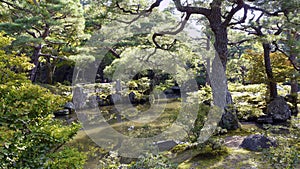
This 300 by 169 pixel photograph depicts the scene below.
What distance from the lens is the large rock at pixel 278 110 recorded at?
663cm

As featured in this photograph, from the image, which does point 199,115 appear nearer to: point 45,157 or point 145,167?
point 145,167

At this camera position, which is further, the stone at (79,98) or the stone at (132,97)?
the stone at (132,97)

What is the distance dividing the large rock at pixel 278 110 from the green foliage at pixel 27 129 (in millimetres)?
6020

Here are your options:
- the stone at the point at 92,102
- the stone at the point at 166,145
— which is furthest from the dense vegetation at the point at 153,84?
the stone at the point at 166,145

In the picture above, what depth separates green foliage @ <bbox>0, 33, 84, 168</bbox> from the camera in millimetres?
1823

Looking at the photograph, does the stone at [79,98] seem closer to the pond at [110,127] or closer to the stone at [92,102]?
the stone at [92,102]

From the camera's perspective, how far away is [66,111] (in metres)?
9.84

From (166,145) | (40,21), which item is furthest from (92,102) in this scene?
(166,145)

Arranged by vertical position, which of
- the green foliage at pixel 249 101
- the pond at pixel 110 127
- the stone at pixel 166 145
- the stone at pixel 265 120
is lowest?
the pond at pixel 110 127

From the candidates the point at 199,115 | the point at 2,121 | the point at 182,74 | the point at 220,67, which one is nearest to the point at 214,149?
the point at 199,115

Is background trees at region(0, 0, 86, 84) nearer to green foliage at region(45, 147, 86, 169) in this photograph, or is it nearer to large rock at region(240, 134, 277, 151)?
green foliage at region(45, 147, 86, 169)

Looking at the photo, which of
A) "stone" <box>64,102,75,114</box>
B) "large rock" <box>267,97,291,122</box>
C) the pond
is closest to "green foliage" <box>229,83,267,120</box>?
"large rock" <box>267,97,291,122</box>

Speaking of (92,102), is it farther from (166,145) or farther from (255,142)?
(255,142)

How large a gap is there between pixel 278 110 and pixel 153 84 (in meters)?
6.48
